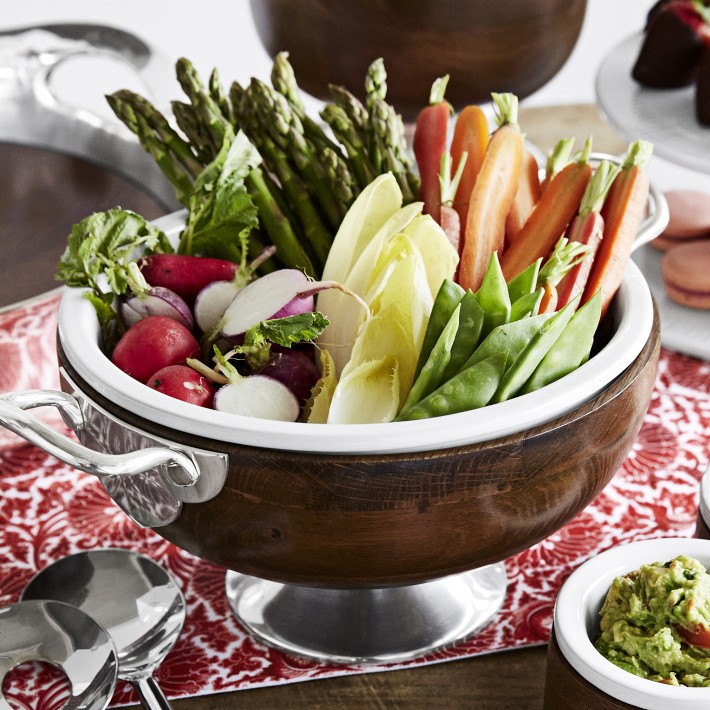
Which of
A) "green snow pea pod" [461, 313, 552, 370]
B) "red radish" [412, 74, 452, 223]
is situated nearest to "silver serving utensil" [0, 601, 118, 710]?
"green snow pea pod" [461, 313, 552, 370]

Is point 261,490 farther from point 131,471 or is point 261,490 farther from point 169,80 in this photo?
point 169,80

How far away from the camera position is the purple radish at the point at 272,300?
0.77 m

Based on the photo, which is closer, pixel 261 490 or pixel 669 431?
pixel 261 490

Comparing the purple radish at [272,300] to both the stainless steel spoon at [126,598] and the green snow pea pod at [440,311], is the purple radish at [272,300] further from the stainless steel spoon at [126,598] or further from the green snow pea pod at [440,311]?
the stainless steel spoon at [126,598]

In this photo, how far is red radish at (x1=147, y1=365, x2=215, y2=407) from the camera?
0.72 meters

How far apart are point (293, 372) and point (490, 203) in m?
0.24

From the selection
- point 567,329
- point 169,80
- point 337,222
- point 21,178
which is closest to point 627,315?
point 567,329

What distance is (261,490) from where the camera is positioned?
0.66 meters

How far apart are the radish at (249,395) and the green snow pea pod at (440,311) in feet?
0.33

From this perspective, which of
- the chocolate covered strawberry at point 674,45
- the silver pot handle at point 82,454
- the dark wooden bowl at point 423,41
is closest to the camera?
the silver pot handle at point 82,454

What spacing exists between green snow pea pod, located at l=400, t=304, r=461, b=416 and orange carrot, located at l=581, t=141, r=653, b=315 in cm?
15

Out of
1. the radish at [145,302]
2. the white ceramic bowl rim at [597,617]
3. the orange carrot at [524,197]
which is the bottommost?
the white ceramic bowl rim at [597,617]

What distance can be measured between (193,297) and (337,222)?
0.56 feet

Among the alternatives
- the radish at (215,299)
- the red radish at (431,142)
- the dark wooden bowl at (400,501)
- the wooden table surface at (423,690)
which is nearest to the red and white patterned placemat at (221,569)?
the wooden table surface at (423,690)
